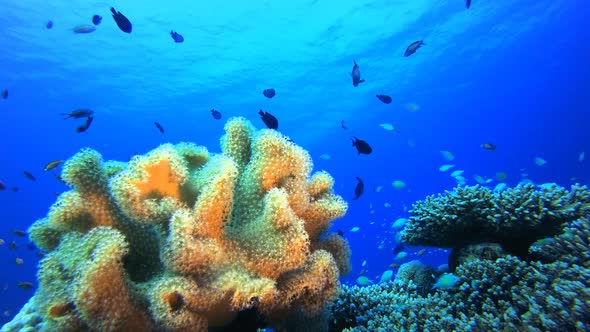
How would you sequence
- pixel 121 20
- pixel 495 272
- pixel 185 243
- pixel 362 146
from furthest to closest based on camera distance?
1. pixel 121 20
2. pixel 362 146
3. pixel 495 272
4. pixel 185 243

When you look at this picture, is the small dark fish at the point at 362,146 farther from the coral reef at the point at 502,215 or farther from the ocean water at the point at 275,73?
the ocean water at the point at 275,73

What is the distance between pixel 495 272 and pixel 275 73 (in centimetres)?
3387

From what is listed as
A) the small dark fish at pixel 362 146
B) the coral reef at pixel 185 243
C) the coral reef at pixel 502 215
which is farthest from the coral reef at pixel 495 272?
the small dark fish at pixel 362 146

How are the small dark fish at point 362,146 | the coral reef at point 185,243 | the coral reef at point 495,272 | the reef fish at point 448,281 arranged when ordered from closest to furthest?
1. the coral reef at point 185,243
2. the coral reef at point 495,272
3. the reef fish at point 448,281
4. the small dark fish at point 362,146

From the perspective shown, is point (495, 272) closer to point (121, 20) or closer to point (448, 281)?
point (448, 281)

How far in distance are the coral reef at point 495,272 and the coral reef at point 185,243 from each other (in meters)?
1.22

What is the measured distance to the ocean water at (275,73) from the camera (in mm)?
26797

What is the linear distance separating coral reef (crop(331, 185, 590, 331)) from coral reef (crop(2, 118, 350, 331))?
3.99 feet

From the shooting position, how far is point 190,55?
3102 cm

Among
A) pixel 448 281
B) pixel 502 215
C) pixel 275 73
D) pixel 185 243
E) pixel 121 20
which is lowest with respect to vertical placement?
pixel 185 243

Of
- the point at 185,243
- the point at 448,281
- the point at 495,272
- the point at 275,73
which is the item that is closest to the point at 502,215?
the point at 495,272

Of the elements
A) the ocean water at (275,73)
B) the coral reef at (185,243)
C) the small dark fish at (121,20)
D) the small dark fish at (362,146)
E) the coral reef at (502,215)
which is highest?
the ocean water at (275,73)

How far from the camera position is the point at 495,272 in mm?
3768

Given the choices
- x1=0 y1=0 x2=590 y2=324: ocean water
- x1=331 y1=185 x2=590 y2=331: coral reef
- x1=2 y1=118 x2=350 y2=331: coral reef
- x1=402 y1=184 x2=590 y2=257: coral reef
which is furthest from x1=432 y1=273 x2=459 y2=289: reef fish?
x1=0 y1=0 x2=590 y2=324: ocean water
